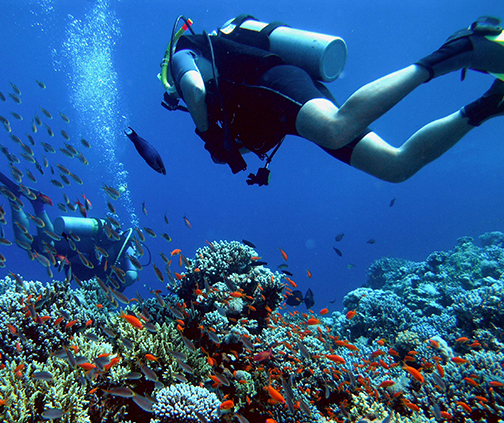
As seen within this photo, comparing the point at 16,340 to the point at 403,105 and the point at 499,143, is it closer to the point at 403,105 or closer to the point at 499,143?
the point at 403,105

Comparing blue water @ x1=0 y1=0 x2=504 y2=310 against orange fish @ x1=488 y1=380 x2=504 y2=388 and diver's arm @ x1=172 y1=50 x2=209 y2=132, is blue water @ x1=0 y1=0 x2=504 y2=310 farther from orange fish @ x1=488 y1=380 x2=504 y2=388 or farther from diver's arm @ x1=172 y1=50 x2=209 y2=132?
orange fish @ x1=488 y1=380 x2=504 y2=388

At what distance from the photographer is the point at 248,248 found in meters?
6.16

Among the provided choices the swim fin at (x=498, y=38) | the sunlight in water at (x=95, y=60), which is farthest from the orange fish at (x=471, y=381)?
the sunlight in water at (x=95, y=60)

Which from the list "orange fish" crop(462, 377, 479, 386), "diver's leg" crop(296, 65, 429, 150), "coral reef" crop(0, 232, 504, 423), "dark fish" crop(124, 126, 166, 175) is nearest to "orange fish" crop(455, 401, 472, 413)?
"coral reef" crop(0, 232, 504, 423)

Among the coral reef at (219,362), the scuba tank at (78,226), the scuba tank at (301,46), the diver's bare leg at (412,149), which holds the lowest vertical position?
the coral reef at (219,362)

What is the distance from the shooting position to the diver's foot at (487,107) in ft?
5.93

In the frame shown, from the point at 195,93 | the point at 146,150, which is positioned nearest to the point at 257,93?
the point at 195,93

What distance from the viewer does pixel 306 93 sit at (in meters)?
2.24

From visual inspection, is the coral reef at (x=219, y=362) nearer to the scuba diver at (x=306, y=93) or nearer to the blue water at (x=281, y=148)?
the blue water at (x=281, y=148)

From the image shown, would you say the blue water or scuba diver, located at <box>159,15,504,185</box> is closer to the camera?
scuba diver, located at <box>159,15,504,185</box>

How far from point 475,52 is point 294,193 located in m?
92.5

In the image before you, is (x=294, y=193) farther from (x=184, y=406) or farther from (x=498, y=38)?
(x=498, y=38)

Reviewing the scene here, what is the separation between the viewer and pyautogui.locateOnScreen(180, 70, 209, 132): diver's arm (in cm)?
265

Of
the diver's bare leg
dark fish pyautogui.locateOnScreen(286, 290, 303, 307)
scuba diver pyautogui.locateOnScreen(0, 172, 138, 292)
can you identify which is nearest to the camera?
the diver's bare leg
